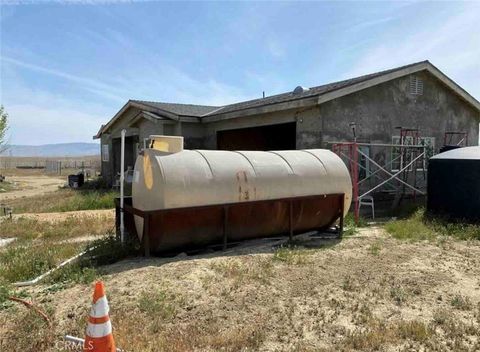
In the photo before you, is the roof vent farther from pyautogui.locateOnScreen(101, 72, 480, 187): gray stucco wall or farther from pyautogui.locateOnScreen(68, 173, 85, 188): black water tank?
pyautogui.locateOnScreen(68, 173, 85, 188): black water tank

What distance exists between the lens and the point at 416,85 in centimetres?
1545

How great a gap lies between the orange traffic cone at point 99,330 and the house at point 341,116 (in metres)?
10.2

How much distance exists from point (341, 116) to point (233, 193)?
7.09 m

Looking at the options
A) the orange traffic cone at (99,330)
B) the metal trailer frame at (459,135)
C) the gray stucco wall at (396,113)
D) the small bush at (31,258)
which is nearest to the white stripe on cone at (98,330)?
the orange traffic cone at (99,330)

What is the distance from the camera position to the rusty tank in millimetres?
7137

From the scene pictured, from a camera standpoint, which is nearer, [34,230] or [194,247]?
[194,247]

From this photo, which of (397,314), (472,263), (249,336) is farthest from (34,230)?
(472,263)

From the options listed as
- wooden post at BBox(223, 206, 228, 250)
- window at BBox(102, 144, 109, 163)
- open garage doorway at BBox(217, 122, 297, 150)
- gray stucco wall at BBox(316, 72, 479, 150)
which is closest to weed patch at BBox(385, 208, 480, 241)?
gray stucco wall at BBox(316, 72, 479, 150)

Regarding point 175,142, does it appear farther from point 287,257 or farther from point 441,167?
point 441,167

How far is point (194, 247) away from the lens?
25.3ft

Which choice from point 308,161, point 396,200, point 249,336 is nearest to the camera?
point 249,336

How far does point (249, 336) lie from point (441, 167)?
9.61 metres

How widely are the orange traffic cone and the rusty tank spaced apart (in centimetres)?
337

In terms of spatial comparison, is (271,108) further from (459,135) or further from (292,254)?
(459,135)
